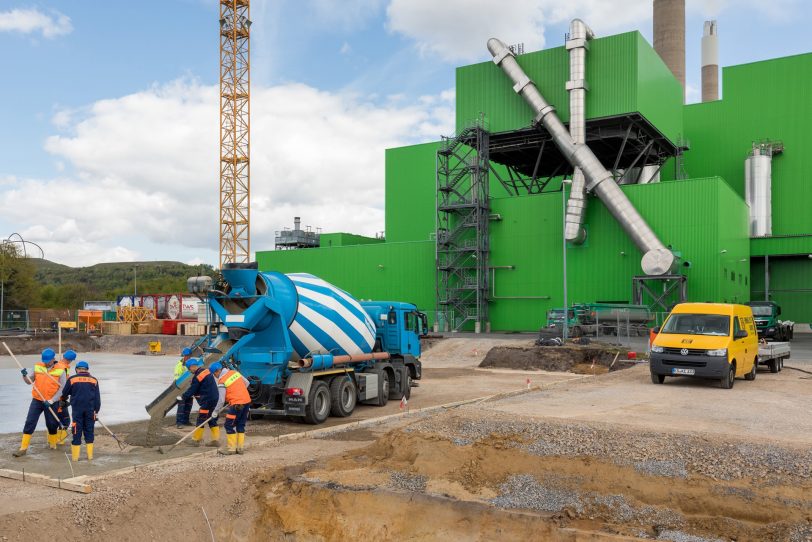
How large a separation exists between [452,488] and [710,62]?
73.4 meters

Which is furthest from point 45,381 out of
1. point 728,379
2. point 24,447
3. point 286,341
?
point 728,379

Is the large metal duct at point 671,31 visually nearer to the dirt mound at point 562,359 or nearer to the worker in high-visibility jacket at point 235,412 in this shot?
the dirt mound at point 562,359

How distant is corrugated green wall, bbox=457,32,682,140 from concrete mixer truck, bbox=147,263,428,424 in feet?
103

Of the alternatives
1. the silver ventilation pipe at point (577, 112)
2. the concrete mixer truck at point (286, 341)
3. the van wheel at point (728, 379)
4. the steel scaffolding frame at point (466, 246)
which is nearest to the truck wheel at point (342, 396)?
the concrete mixer truck at point (286, 341)

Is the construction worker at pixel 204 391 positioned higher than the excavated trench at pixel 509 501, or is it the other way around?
the construction worker at pixel 204 391

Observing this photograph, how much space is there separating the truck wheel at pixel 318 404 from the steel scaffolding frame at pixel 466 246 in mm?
31952

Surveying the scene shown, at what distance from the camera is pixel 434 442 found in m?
10.6

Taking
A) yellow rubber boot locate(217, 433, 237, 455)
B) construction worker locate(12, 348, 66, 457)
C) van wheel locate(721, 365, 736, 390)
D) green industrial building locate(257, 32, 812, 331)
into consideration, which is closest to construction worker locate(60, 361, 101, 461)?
construction worker locate(12, 348, 66, 457)

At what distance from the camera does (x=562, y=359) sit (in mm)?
29156

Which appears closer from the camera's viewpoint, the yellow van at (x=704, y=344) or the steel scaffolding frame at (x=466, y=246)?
the yellow van at (x=704, y=344)

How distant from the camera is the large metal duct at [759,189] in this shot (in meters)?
48.7

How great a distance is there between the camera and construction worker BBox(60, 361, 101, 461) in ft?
35.8

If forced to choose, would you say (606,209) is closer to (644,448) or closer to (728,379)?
(728,379)

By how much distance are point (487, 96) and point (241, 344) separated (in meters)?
36.5
